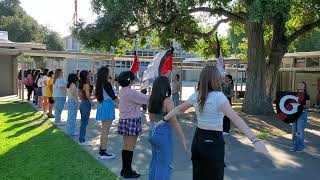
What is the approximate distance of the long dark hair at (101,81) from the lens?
763 cm

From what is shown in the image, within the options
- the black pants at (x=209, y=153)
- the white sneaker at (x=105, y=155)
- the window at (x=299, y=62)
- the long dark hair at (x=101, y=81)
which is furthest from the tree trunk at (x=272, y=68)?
the black pants at (x=209, y=153)

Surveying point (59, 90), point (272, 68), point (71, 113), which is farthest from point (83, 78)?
point (272, 68)

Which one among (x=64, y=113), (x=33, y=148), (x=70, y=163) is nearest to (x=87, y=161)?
(x=70, y=163)

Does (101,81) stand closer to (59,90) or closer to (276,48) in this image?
(59,90)

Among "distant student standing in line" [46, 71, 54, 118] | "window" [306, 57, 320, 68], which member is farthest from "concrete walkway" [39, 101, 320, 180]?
"window" [306, 57, 320, 68]

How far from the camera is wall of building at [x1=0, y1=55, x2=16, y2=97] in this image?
2606 cm

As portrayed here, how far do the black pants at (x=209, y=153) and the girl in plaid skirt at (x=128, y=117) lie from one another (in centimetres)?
225

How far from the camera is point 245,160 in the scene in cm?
799

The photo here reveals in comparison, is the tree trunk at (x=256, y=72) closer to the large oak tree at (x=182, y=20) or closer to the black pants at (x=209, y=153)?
the large oak tree at (x=182, y=20)

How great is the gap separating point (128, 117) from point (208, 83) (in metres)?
2.64

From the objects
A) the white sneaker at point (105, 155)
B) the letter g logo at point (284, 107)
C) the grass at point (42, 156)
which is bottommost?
the grass at point (42, 156)

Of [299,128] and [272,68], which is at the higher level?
[272,68]

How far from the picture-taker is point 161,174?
212 inches

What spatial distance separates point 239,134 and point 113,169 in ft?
15.8
